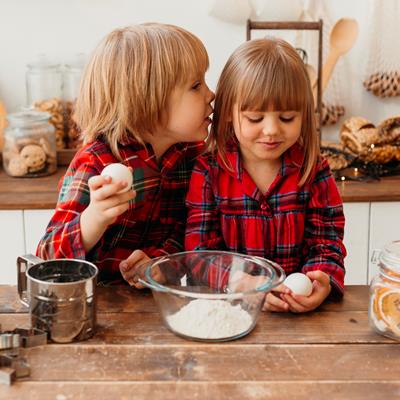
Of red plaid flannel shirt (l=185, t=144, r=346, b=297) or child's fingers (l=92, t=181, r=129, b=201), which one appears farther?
red plaid flannel shirt (l=185, t=144, r=346, b=297)

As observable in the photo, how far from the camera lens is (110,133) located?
153 centimetres

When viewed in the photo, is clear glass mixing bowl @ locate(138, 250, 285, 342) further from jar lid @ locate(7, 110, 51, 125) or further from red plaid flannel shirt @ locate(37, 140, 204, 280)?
jar lid @ locate(7, 110, 51, 125)

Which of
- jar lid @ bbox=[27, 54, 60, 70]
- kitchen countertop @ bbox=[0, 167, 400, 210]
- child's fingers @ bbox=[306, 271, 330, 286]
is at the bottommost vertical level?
kitchen countertop @ bbox=[0, 167, 400, 210]

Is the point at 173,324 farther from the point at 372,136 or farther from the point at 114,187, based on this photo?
the point at 372,136

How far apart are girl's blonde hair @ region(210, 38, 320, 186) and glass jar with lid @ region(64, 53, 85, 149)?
1.37 m

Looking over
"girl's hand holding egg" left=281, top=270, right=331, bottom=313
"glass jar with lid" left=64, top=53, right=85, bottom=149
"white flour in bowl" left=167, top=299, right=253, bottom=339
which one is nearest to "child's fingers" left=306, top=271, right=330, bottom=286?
"girl's hand holding egg" left=281, top=270, right=331, bottom=313

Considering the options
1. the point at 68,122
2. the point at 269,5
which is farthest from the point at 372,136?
the point at 68,122

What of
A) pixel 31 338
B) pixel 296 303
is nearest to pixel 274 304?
→ pixel 296 303

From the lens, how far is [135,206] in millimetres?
1585

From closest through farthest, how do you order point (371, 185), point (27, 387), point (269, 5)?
point (27, 387), point (371, 185), point (269, 5)

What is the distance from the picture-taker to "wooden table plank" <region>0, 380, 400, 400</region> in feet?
3.41

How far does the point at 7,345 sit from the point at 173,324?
0.26m

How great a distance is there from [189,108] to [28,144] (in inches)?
49.8

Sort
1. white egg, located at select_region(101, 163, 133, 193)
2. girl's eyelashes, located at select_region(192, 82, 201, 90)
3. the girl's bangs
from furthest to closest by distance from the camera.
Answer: girl's eyelashes, located at select_region(192, 82, 201, 90)
the girl's bangs
white egg, located at select_region(101, 163, 133, 193)
